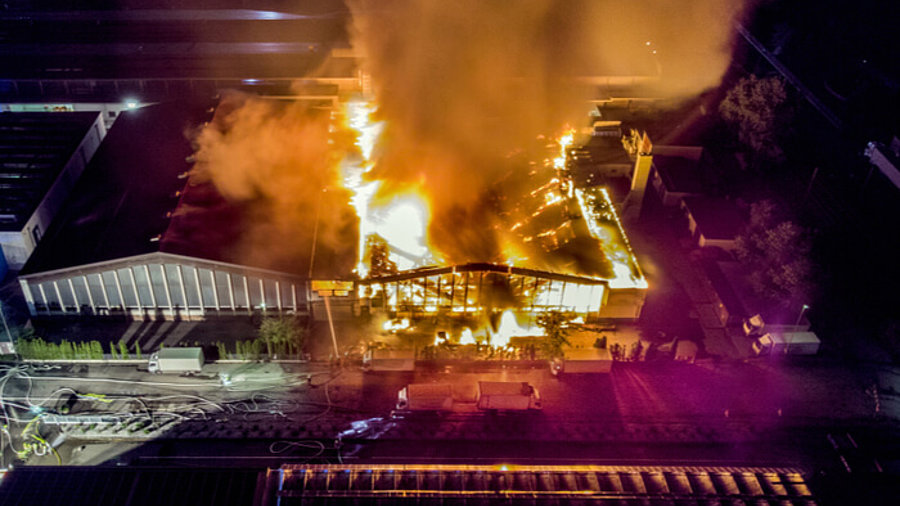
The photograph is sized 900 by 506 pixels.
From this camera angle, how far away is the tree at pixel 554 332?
3028 centimetres

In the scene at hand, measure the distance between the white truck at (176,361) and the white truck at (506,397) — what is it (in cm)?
1229

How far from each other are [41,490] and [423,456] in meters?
13.1

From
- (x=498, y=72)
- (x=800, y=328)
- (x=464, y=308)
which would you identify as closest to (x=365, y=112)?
(x=498, y=72)

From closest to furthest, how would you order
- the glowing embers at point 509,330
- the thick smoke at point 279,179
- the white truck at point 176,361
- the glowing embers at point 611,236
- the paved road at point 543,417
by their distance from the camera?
the paved road at point 543,417 → the white truck at point 176,361 → the glowing embers at point 509,330 → the glowing embers at point 611,236 → the thick smoke at point 279,179

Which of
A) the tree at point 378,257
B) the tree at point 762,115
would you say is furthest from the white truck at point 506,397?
the tree at point 762,115

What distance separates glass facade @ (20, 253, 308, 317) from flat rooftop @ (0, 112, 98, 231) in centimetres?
501

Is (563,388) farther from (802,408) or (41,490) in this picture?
(41,490)

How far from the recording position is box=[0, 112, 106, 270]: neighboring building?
33938 mm

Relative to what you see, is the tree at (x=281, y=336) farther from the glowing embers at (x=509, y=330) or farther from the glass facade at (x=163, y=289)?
the glowing embers at (x=509, y=330)

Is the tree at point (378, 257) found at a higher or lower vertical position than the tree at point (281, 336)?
higher

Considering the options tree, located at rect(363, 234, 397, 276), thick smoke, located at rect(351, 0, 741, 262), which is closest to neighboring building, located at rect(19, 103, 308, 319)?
tree, located at rect(363, 234, 397, 276)

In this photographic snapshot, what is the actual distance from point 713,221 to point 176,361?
29.1 metres

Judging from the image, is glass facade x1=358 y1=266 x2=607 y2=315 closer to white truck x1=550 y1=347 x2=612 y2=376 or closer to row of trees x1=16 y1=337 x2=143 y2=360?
white truck x1=550 y1=347 x2=612 y2=376

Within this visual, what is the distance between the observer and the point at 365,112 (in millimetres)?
44156
